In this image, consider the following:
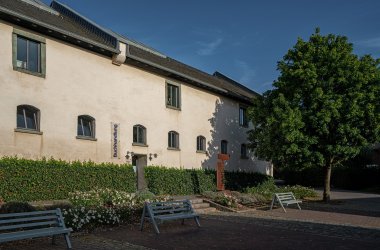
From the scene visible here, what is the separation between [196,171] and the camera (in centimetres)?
2381

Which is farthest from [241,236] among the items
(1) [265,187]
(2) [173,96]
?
(1) [265,187]

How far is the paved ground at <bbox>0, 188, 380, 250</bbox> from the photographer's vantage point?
9180mm

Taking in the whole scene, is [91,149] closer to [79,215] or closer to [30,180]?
[30,180]

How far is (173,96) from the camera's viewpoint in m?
24.3

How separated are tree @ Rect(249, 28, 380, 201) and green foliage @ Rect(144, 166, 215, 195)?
4.36m

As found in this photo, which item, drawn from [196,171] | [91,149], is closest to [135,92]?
[91,149]

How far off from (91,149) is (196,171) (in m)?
7.17

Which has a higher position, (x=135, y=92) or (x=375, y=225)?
(x=135, y=92)

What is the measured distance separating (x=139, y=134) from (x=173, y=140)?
9.62 feet

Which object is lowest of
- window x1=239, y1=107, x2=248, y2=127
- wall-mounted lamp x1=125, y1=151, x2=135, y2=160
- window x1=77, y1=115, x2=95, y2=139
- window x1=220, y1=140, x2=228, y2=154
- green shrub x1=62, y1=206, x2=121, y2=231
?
green shrub x1=62, y1=206, x2=121, y2=231

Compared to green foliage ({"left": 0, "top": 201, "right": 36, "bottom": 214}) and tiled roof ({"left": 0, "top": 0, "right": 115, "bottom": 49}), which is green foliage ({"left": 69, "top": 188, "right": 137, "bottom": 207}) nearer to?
green foliage ({"left": 0, "top": 201, "right": 36, "bottom": 214})

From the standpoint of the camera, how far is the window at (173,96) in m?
23.8

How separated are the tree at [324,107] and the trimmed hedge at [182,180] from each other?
437 centimetres

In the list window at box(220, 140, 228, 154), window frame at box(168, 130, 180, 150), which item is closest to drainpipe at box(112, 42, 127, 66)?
window frame at box(168, 130, 180, 150)
